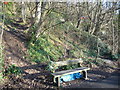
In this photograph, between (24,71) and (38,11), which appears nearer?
(24,71)

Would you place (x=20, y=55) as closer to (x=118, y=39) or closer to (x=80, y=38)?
(x=80, y=38)

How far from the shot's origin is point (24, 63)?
5.79m

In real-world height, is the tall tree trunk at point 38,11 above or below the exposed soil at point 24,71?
above

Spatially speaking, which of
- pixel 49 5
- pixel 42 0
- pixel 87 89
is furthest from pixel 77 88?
pixel 42 0

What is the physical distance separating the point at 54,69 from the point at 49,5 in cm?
425

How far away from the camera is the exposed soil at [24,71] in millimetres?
4176

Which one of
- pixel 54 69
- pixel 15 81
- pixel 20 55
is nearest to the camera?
pixel 15 81

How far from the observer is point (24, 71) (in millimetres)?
4996

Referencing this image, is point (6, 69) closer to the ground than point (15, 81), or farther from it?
farther from it

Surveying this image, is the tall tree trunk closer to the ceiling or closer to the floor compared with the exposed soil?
closer to the ceiling

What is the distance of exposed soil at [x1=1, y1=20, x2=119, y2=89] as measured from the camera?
13.7 ft

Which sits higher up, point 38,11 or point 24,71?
point 38,11

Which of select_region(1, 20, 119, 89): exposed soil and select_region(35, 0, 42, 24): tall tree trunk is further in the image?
select_region(35, 0, 42, 24): tall tree trunk

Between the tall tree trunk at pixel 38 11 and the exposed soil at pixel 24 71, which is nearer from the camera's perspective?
the exposed soil at pixel 24 71
